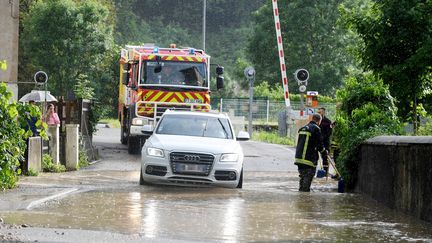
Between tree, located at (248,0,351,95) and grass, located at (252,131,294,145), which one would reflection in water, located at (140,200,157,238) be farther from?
tree, located at (248,0,351,95)

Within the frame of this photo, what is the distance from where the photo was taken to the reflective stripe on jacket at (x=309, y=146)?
63.8ft

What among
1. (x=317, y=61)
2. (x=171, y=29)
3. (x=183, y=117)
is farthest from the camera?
(x=171, y=29)

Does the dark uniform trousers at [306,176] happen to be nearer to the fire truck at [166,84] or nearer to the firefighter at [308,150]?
the firefighter at [308,150]

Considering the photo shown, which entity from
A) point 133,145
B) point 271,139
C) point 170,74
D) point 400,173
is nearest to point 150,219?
point 400,173

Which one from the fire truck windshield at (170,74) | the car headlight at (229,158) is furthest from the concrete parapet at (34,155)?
the fire truck windshield at (170,74)

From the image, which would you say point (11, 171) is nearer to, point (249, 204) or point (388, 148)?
point (249, 204)

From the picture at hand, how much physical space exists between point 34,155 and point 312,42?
53038mm

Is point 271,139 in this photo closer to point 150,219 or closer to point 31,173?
point 31,173

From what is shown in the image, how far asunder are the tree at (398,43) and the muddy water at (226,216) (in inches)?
97.8

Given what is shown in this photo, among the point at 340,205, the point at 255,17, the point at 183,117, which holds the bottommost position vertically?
the point at 340,205

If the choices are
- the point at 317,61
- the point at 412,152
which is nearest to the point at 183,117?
the point at 412,152

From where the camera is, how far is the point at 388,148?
16.5m

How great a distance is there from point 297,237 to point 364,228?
1.66 m

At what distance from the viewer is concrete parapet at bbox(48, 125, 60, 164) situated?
79.2 ft
